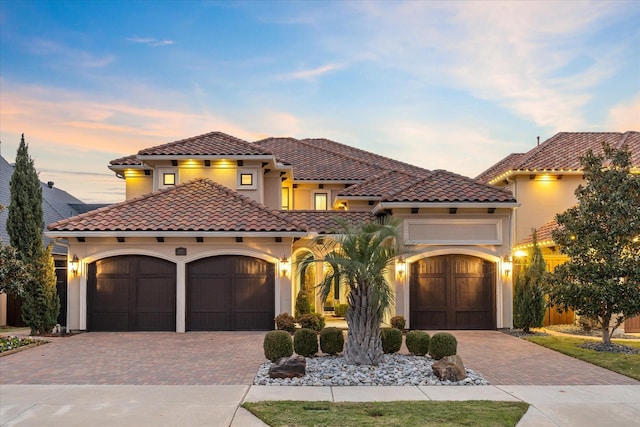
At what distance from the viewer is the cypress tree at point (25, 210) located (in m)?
17.3

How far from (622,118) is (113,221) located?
82.3ft

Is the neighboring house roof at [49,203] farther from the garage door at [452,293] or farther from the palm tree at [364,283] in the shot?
the palm tree at [364,283]

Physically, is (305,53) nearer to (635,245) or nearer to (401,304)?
Result: (401,304)

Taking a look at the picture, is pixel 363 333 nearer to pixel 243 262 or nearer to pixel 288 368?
pixel 288 368

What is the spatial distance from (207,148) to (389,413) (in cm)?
1556

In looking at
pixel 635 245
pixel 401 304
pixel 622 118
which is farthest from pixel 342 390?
pixel 622 118

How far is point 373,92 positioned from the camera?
23297 millimetres

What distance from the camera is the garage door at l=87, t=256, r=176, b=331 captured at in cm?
1684

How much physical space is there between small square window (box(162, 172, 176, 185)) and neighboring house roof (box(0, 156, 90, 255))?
622 cm

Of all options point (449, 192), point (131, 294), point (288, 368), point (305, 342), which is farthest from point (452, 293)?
point (131, 294)

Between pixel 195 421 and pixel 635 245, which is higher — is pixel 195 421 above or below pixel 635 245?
below

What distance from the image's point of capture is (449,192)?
17188 mm

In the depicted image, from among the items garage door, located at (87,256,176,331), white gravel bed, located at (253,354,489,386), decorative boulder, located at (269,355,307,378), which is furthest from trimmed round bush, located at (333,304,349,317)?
decorative boulder, located at (269,355,307,378)

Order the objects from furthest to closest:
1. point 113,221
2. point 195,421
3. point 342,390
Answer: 1. point 113,221
2. point 342,390
3. point 195,421
